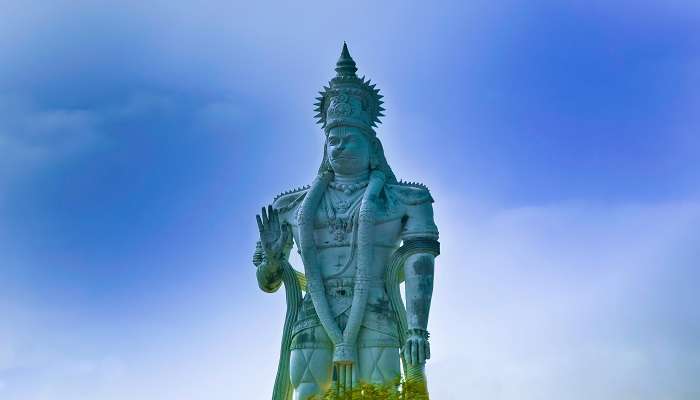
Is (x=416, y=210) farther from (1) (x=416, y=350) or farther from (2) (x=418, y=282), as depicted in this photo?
(1) (x=416, y=350)

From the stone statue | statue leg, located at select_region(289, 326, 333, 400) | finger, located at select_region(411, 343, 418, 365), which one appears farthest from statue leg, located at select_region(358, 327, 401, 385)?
statue leg, located at select_region(289, 326, 333, 400)

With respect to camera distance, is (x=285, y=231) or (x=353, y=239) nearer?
(x=353, y=239)

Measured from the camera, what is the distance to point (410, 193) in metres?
13.6

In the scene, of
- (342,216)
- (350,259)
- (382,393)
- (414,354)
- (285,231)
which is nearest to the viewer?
(382,393)

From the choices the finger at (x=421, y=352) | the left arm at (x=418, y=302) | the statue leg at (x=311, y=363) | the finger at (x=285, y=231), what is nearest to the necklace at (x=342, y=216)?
the finger at (x=285, y=231)

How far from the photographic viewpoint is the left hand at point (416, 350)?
1248 cm

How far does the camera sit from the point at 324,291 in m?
13.1

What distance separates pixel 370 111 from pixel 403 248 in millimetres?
2095

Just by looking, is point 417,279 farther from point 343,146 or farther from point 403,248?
point 343,146

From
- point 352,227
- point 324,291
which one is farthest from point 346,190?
point 324,291

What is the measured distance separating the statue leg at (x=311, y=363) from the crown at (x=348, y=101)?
112 inches

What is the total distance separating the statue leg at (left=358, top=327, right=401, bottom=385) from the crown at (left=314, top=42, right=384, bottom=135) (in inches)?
113

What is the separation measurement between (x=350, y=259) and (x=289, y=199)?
144 centimetres

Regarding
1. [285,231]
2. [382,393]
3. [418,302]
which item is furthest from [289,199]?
[382,393]
